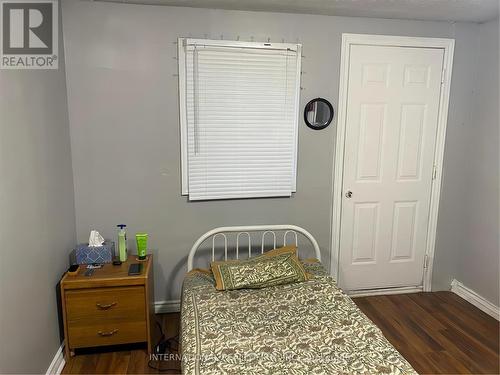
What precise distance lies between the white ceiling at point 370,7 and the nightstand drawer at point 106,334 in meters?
2.12

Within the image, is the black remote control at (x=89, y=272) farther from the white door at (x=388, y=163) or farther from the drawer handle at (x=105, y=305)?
the white door at (x=388, y=163)

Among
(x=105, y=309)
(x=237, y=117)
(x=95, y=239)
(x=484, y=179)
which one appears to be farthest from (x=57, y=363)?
(x=484, y=179)

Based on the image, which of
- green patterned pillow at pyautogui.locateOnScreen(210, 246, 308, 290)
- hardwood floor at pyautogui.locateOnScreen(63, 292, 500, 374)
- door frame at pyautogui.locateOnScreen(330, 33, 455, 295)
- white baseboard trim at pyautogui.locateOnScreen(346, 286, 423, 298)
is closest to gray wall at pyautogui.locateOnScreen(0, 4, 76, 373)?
hardwood floor at pyautogui.locateOnScreen(63, 292, 500, 374)

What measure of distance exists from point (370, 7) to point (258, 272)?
6.42 ft

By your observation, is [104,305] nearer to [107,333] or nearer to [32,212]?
[107,333]

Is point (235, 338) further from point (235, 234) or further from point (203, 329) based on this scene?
point (235, 234)

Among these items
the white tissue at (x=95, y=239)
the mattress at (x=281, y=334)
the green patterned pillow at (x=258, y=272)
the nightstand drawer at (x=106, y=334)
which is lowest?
the nightstand drawer at (x=106, y=334)

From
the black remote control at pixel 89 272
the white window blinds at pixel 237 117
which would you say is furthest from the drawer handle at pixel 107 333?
the white window blinds at pixel 237 117

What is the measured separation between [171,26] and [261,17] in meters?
0.64

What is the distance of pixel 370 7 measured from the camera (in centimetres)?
244

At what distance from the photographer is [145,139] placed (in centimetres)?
259

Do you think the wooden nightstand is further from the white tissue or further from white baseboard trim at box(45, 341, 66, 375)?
the white tissue

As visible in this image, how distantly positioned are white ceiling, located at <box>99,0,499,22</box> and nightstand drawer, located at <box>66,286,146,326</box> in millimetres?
1899

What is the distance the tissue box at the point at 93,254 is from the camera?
2393 millimetres
